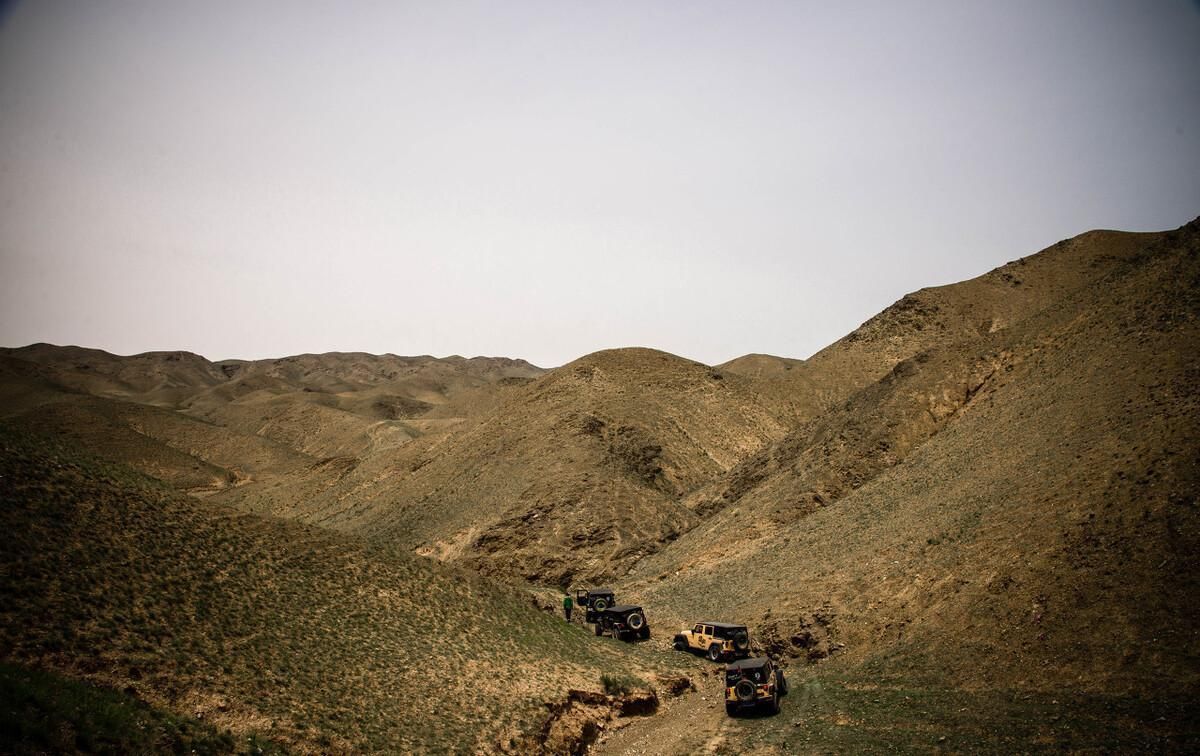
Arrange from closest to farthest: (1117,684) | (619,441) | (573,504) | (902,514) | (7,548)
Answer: (1117,684)
(7,548)
(902,514)
(573,504)
(619,441)

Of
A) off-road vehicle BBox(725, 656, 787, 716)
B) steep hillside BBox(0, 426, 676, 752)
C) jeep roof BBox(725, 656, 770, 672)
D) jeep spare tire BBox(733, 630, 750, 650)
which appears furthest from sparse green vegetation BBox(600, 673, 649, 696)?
jeep roof BBox(725, 656, 770, 672)

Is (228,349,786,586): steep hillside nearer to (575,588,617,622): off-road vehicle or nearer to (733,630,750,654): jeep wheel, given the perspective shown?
(575,588,617,622): off-road vehicle

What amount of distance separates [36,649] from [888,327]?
72813 millimetres

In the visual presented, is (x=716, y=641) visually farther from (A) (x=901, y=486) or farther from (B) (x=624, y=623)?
(A) (x=901, y=486)

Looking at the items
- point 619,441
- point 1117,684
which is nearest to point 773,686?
point 1117,684

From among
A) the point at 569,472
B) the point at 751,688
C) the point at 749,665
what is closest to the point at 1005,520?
→ the point at 749,665

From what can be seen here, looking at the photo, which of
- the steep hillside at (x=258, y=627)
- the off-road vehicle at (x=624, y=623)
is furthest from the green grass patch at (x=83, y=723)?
the off-road vehicle at (x=624, y=623)

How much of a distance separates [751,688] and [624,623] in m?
10.1

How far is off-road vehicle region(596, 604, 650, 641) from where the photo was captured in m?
29.3

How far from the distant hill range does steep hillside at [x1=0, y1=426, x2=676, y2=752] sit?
577cm

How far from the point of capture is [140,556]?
817 inches

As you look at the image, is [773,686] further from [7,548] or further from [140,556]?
[7,548]

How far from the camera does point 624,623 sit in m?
29.4

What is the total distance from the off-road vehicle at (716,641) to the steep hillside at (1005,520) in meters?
1.61
